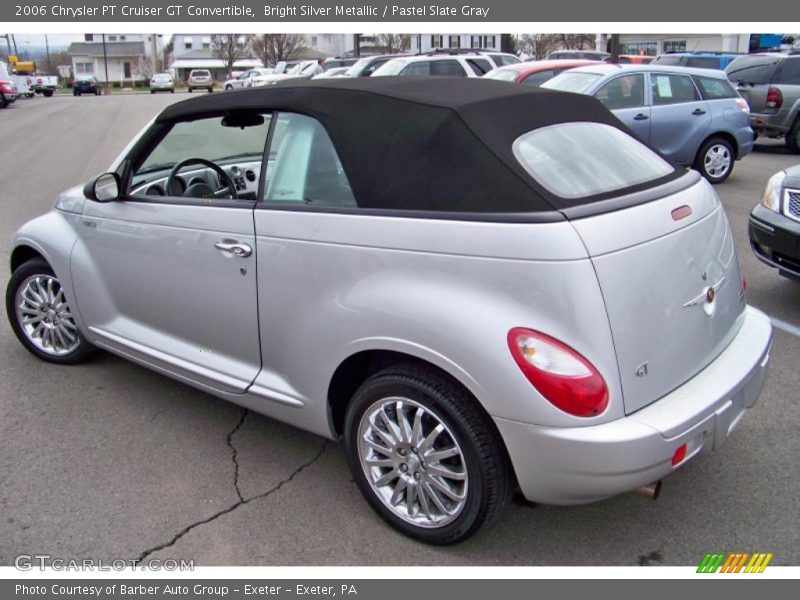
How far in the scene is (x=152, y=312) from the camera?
145 inches

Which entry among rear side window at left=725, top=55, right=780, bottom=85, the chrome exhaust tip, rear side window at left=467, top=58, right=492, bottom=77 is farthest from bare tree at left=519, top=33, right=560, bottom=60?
A: the chrome exhaust tip

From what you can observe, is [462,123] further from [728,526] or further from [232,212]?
[728,526]

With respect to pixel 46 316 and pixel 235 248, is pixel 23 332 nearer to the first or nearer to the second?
pixel 46 316

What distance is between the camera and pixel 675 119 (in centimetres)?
993

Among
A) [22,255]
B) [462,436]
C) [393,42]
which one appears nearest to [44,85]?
[393,42]

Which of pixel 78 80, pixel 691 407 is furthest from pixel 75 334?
pixel 78 80

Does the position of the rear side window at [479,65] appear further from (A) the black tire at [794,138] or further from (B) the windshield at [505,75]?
(A) the black tire at [794,138]

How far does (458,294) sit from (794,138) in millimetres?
13131

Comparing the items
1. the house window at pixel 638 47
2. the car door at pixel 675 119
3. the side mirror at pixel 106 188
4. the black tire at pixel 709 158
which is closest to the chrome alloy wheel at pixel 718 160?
the black tire at pixel 709 158

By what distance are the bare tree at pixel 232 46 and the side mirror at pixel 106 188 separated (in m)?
75.8

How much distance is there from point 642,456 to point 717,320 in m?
0.77

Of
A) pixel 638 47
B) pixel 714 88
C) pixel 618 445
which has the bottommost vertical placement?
pixel 618 445

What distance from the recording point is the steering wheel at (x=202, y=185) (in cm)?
390

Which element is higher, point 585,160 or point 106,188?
point 585,160
